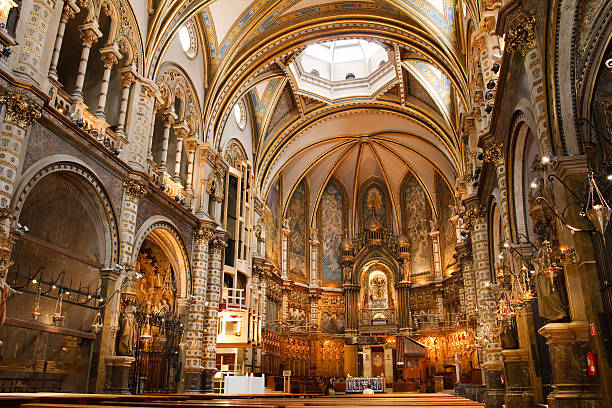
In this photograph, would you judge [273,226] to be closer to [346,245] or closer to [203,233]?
[346,245]

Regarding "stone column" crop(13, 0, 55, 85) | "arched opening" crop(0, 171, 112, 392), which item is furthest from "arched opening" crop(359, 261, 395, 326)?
"stone column" crop(13, 0, 55, 85)

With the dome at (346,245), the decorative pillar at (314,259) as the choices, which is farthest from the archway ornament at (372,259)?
the decorative pillar at (314,259)

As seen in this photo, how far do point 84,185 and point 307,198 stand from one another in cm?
2146

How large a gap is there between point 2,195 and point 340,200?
26601 millimetres

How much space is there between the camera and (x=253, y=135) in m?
26.9

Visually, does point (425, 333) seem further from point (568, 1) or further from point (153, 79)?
point (568, 1)

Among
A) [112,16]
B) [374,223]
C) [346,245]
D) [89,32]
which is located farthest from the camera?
[374,223]

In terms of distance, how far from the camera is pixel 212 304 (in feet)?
65.2

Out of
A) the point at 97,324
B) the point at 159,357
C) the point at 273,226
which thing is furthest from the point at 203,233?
the point at 273,226

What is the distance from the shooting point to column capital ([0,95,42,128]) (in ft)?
34.2

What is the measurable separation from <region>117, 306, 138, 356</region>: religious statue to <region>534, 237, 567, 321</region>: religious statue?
1026cm

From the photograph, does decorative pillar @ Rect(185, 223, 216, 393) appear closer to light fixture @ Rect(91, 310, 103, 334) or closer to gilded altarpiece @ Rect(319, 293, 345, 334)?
light fixture @ Rect(91, 310, 103, 334)

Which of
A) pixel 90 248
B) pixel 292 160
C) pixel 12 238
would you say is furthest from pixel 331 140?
pixel 12 238

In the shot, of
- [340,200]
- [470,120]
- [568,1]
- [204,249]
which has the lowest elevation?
[204,249]
